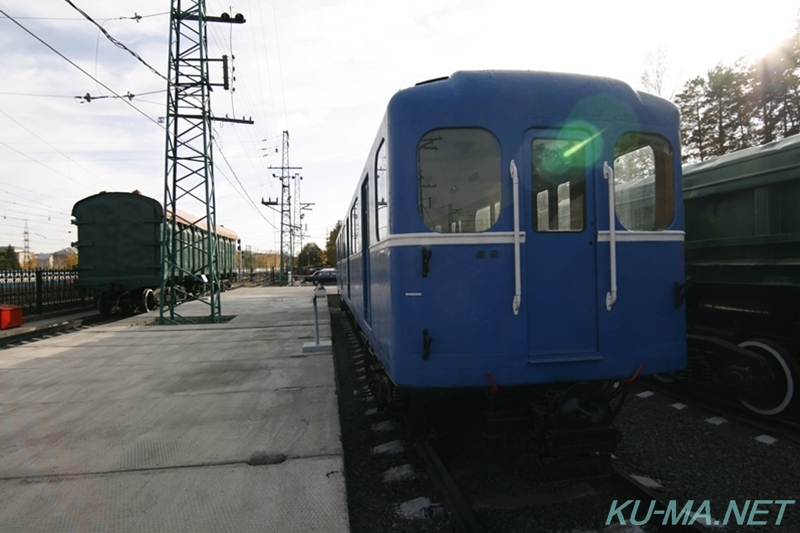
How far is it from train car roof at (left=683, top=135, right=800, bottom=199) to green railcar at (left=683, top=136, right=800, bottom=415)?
1 centimetres

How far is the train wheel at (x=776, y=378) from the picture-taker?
5.07 m

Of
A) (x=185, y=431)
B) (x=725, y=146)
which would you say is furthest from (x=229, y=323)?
(x=725, y=146)

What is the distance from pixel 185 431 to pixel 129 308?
15.3m

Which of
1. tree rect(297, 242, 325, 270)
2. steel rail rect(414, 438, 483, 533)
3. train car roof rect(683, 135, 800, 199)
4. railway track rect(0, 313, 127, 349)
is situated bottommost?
steel rail rect(414, 438, 483, 533)

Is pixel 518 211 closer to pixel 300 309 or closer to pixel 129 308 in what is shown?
pixel 300 309

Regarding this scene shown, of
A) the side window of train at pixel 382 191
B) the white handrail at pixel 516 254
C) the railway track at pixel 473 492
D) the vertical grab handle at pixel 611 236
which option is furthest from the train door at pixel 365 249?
the vertical grab handle at pixel 611 236

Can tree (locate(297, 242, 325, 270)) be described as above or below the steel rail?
above

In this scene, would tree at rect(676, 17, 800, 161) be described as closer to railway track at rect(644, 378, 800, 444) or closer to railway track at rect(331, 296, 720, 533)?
railway track at rect(644, 378, 800, 444)

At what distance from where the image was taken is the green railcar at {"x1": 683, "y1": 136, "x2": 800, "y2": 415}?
5.12m

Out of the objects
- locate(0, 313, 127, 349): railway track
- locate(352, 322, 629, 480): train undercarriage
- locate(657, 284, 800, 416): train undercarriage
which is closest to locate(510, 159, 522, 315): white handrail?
locate(352, 322, 629, 480): train undercarriage

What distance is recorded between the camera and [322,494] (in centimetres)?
344

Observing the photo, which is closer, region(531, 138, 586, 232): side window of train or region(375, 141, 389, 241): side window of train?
region(531, 138, 586, 232): side window of train

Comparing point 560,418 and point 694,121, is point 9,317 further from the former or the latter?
point 694,121

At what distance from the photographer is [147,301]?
17422 mm
